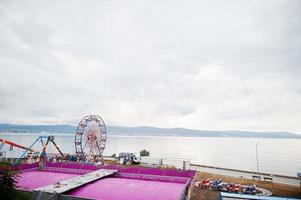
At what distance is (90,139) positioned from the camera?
4794cm

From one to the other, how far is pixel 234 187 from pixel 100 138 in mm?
30117

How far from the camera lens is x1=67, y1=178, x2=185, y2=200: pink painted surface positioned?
17438 mm

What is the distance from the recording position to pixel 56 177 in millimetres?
23891

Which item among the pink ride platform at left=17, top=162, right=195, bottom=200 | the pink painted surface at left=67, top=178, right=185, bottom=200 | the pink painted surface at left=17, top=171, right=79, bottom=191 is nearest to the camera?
the pink painted surface at left=67, top=178, right=185, bottom=200

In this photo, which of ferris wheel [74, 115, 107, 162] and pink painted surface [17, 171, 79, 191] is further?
ferris wheel [74, 115, 107, 162]

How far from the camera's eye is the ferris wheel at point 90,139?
153 feet

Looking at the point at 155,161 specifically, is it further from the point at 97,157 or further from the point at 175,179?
the point at 175,179

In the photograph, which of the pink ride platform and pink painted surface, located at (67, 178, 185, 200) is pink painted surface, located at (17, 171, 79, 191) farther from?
pink painted surface, located at (67, 178, 185, 200)

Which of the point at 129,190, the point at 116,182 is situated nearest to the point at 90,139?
the point at 116,182

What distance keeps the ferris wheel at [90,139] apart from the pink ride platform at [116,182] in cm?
1783

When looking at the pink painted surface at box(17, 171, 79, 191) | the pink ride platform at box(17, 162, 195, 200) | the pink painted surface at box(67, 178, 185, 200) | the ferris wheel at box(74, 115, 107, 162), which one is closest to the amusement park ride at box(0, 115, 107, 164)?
the ferris wheel at box(74, 115, 107, 162)

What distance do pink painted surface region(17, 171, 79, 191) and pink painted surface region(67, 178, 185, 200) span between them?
500cm

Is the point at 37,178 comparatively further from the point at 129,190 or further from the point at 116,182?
the point at 129,190

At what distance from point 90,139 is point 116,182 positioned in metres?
28.2
